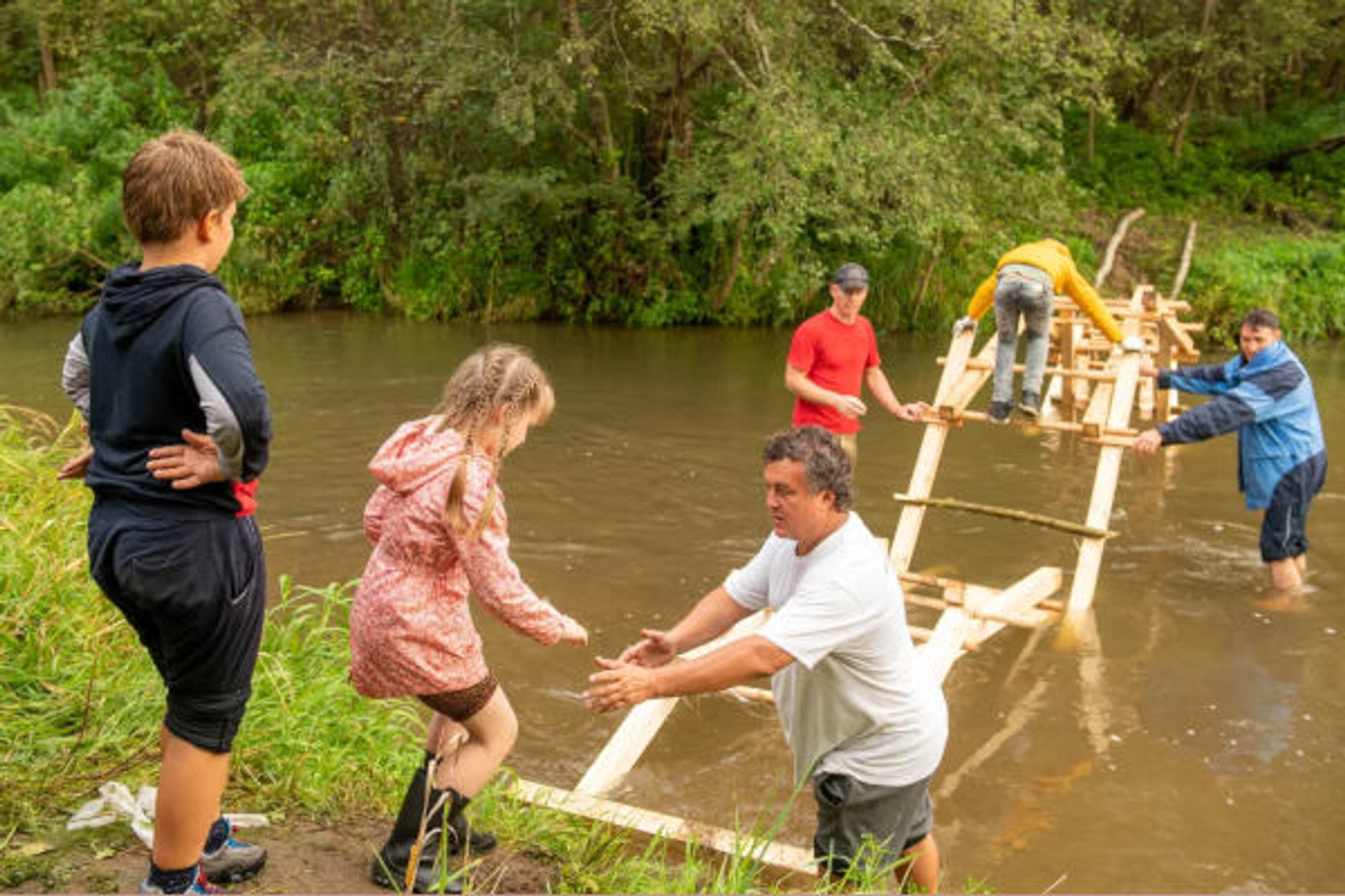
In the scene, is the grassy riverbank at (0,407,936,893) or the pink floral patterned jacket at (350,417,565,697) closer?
the pink floral patterned jacket at (350,417,565,697)

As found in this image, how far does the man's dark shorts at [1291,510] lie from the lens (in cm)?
741

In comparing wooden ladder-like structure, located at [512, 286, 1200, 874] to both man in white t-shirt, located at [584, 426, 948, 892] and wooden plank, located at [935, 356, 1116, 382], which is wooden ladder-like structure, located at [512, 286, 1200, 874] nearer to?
wooden plank, located at [935, 356, 1116, 382]

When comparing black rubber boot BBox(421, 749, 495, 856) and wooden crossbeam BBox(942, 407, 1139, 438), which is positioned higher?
wooden crossbeam BBox(942, 407, 1139, 438)

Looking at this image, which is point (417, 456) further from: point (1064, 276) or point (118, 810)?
point (1064, 276)

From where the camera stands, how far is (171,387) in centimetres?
282

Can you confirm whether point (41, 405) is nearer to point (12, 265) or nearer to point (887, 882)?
point (12, 265)

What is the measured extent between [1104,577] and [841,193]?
8433 mm

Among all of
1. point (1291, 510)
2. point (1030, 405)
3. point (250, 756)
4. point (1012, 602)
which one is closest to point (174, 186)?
point (250, 756)

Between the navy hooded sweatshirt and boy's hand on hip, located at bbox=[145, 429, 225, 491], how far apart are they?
3 cm

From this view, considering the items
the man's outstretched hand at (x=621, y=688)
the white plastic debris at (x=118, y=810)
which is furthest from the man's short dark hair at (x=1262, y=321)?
the white plastic debris at (x=118, y=810)

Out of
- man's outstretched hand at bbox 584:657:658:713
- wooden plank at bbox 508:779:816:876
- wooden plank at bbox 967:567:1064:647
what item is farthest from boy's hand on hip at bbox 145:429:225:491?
wooden plank at bbox 967:567:1064:647

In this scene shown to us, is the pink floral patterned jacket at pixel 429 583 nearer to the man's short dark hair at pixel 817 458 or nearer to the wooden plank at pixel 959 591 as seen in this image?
the man's short dark hair at pixel 817 458

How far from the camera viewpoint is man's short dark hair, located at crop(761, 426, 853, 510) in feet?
11.2

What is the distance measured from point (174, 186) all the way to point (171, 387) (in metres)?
0.45
